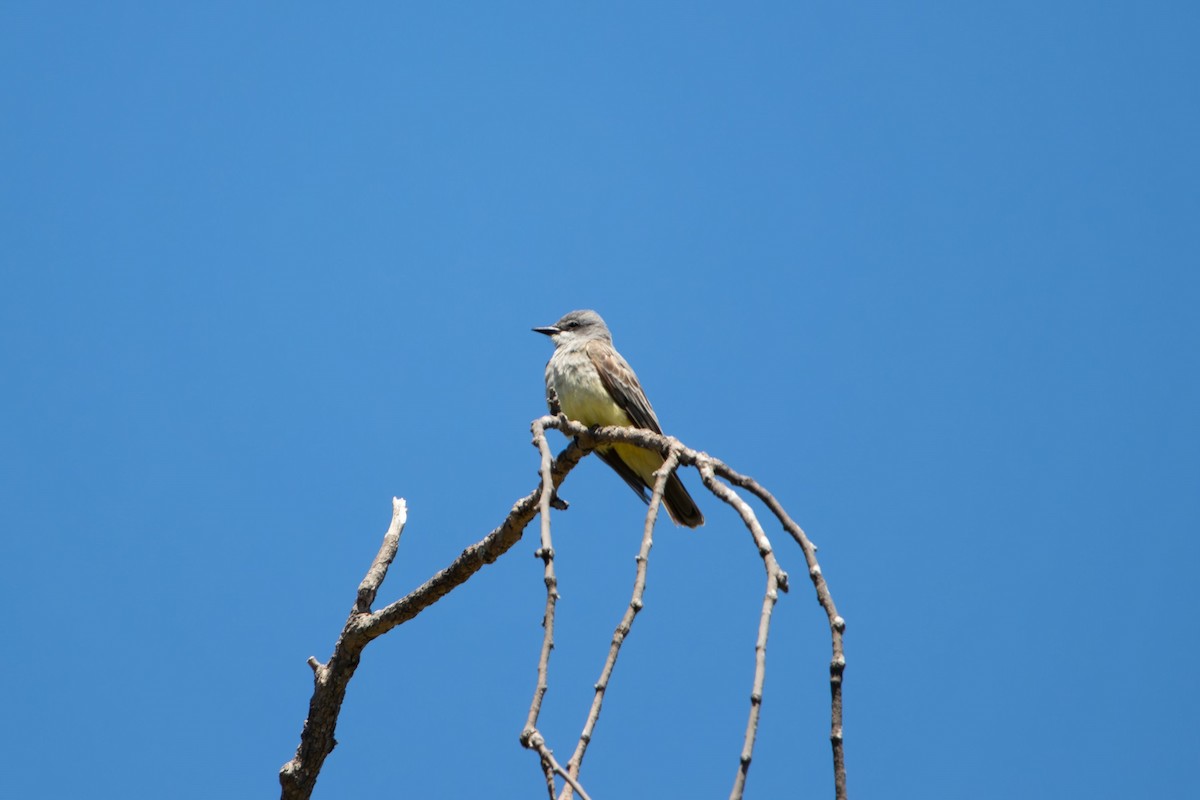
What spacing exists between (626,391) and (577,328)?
1.73 metres

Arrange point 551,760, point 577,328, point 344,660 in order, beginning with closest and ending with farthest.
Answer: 1. point 551,760
2. point 344,660
3. point 577,328

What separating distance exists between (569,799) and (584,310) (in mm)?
6741

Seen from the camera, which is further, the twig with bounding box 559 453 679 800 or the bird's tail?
the bird's tail

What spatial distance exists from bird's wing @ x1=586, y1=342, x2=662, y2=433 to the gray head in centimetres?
122

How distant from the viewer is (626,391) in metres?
7.31

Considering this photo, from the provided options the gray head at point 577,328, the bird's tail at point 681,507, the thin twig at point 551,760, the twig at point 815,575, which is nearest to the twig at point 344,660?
the twig at point 815,575

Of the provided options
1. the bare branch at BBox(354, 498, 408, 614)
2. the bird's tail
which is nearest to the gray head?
the bird's tail

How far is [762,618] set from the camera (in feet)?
8.91

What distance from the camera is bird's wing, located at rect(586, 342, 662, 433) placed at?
7.30 m

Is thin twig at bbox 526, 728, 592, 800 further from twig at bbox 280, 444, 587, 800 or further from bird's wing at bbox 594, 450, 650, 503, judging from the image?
bird's wing at bbox 594, 450, 650, 503

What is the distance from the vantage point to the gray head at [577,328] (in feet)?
28.7

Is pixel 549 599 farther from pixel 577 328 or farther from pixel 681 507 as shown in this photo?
pixel 577 328

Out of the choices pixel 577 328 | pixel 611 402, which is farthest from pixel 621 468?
pixel 577 328

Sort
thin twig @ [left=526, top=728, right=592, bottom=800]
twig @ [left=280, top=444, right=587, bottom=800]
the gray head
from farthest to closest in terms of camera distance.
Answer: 1. the gray head
2. twig @ [left=280, top=444, right=587, bottom=800]
3. thin twig @ [left=526, top=728, right=592, bottom=800]
